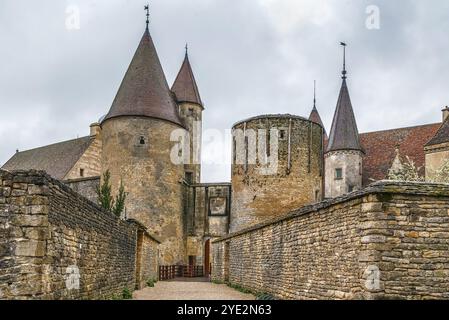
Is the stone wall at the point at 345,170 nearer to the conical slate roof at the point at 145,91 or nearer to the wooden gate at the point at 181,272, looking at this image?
the wooden gate at the point at 181,272

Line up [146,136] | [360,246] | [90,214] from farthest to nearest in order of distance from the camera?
[146,136]
[90,214]
[360,246]

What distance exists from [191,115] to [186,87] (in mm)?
2519

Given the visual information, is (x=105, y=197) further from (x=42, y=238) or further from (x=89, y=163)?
(x=42, y=238)

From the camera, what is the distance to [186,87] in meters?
44.0

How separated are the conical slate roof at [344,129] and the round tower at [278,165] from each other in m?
3.08

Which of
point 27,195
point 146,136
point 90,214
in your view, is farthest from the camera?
point 146,136

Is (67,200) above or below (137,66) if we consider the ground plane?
below

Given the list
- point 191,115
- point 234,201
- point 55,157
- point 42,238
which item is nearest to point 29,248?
point 42,238

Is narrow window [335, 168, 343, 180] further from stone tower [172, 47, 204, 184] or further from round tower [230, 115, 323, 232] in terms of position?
stone tower [172, 47, 204, 184]
